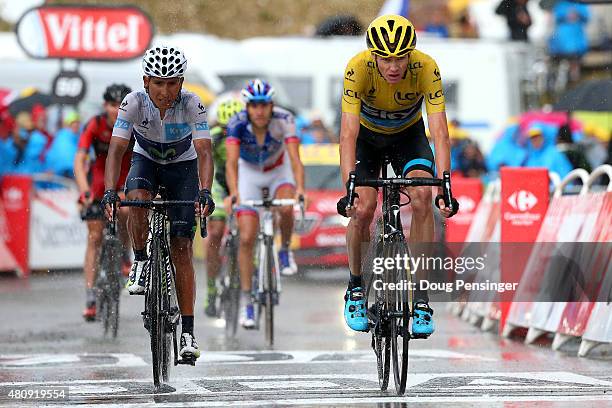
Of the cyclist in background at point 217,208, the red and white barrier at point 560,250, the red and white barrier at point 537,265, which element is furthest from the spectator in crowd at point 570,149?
the red and white barrier at point 560,250

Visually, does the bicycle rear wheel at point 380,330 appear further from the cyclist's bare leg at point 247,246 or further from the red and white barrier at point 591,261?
the cyclist's bare leg at point 247,246

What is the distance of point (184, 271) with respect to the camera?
10.6 metres


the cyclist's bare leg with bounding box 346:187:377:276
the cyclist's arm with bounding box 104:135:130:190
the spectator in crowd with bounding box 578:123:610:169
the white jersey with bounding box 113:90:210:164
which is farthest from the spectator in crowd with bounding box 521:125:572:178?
the cyclist's arm with bounding box 104:135:130:190

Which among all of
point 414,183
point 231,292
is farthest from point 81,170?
point 414,183

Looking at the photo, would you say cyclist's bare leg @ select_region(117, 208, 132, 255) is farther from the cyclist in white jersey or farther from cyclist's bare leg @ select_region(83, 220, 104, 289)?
the cyclist in white jersey

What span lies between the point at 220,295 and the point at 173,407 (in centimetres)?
572

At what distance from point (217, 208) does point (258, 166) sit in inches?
40.6

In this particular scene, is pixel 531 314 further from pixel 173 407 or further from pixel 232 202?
pixel 173 407

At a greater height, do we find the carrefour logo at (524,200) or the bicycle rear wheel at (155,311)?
the carrefour logo at (524,200)

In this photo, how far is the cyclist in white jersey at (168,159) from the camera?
33.5 feet

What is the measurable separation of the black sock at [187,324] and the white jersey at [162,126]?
3.50ft

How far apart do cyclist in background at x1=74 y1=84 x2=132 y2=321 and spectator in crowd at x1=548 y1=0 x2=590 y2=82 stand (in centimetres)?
1482

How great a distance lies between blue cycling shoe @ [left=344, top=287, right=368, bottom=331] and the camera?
10.1 meters

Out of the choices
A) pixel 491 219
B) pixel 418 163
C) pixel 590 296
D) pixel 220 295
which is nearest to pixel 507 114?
pixel 491 219
